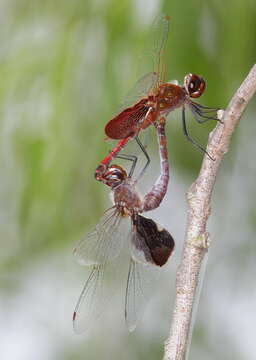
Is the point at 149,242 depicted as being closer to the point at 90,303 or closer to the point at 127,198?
the point at 127,198

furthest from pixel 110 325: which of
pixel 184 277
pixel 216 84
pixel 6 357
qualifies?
pixel 184 277

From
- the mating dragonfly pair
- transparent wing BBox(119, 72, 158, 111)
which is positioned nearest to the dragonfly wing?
the mating dragonfly pair

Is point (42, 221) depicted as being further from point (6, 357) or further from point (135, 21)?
point (6, 357)

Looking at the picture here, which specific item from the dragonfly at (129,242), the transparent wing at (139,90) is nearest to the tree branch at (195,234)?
the dragonfly at (129,242)

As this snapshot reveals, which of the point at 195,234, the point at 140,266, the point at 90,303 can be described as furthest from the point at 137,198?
the point at 195,234

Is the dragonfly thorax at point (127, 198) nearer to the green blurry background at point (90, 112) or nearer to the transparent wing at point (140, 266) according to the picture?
the transparent wing at point (140, 266)
